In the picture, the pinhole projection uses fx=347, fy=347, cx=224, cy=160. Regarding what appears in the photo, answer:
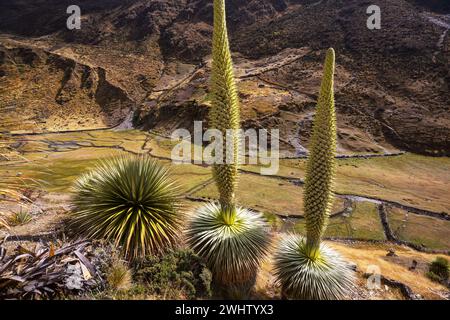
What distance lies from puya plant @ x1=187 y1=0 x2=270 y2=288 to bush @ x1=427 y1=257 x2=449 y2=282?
310 inches

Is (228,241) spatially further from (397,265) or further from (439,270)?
(439,270)

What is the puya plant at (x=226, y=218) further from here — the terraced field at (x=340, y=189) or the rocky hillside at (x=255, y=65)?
the rocky hillside at (x=255, y=65)

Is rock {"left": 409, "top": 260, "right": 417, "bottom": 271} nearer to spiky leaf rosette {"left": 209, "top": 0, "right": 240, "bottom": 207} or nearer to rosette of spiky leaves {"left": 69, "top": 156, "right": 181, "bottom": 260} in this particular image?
rosette of spiky leaves {"left": 69, "top": 156, "right": 181, "bottom": 260}

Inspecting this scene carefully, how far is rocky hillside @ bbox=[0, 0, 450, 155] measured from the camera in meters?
37.9

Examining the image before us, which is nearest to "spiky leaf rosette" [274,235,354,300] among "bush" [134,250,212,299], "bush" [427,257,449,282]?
"bush" [134,250,212,299]

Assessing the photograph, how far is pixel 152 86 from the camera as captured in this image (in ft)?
186

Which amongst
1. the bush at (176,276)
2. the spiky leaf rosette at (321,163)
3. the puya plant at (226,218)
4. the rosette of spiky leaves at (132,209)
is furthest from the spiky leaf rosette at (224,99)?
the rosette of spiky leaves at (132,209)

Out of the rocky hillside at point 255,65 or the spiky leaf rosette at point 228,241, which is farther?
the rocky hillside at point 255,65

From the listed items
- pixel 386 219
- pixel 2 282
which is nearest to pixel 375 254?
pixel 386 219

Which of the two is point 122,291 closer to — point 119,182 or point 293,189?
point 119,182

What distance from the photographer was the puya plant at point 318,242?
17.5 feet

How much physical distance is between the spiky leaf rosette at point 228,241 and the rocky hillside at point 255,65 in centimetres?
2529

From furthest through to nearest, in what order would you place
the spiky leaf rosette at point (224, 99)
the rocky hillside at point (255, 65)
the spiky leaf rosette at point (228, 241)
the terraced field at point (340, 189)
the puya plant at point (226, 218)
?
the rocky hillside at point (255, 65) < the terraced field at point (340, 189) < the spiky leaf rosette at point (228, 241) < the puya plant at point (226, 218) < the spiky leaf rosette at point (224, 99)

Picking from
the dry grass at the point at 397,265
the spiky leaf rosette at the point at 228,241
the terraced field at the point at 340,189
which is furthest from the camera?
the terraced field at the point at 340,189
